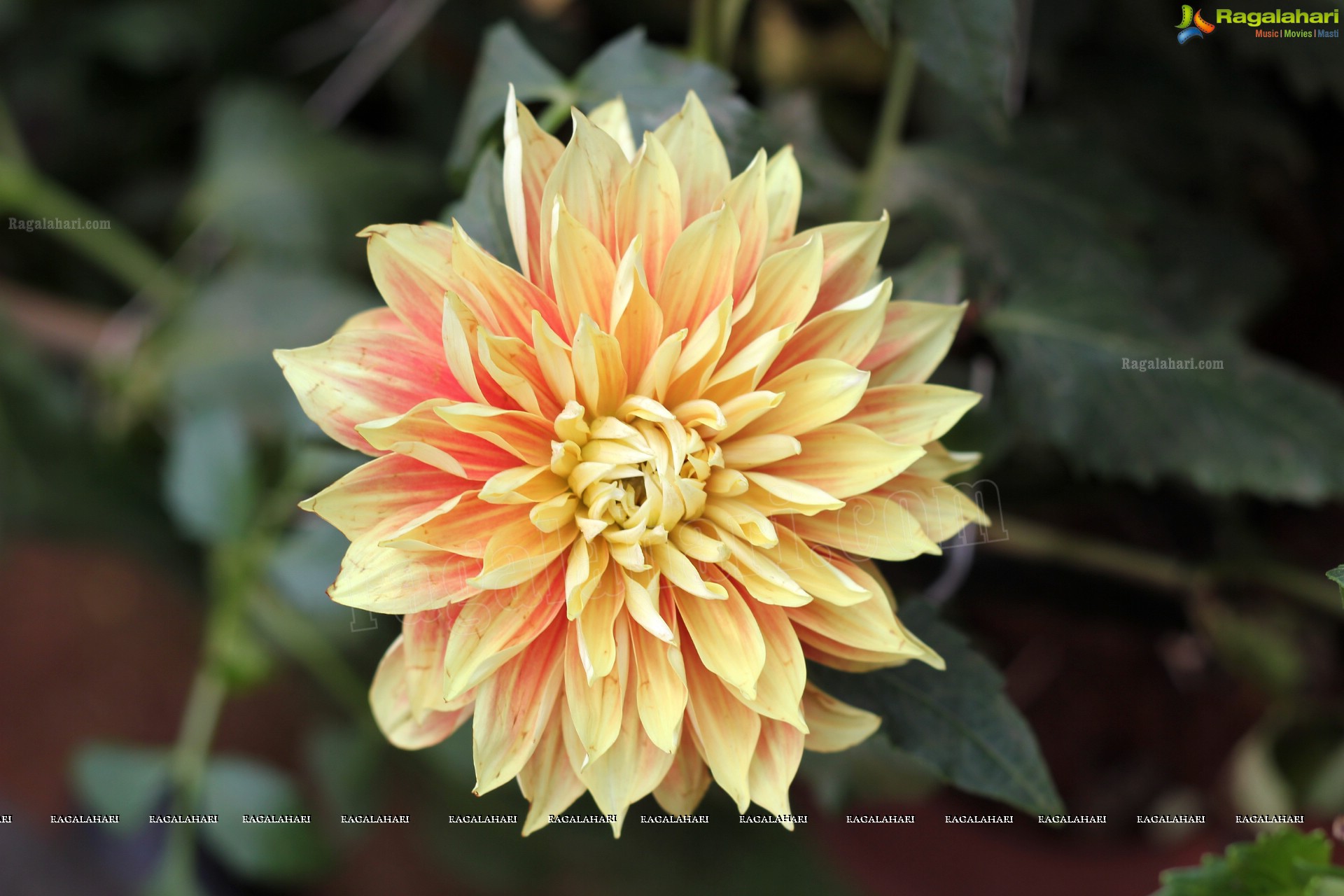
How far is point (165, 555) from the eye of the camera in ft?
3.03

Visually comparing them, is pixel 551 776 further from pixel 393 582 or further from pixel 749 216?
pixel 749 216

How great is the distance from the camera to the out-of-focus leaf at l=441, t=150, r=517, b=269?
41cm

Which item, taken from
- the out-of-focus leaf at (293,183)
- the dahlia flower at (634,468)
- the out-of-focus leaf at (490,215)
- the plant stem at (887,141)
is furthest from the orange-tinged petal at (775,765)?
the out-of-focus leaf at (293,183)

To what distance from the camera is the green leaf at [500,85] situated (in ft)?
1.57

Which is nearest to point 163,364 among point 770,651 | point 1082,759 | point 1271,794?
point 770,651

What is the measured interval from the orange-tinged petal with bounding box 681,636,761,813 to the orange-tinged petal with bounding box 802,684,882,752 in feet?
0.10

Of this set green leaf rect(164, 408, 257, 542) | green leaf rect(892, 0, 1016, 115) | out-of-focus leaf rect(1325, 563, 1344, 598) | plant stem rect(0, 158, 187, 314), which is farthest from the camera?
plant stem rect(0, 158, 187, 314)

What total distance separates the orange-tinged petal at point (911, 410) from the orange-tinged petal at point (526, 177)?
0.15m

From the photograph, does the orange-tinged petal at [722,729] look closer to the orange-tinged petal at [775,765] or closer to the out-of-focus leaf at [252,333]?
the orange-tinged petal at [775,765]

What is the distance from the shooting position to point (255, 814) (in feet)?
2.22

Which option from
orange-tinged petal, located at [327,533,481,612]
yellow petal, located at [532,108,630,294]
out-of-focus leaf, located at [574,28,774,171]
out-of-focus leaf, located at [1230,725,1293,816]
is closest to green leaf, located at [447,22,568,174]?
out-of-focus leaf, located at [574,28,774,171]

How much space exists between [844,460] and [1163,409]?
30 centimetres

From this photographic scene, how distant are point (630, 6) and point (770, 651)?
0.71 meters

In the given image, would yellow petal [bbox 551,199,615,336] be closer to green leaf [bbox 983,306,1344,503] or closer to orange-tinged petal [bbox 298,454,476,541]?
orange-tinged petal [bbox 298,454,476,541]
